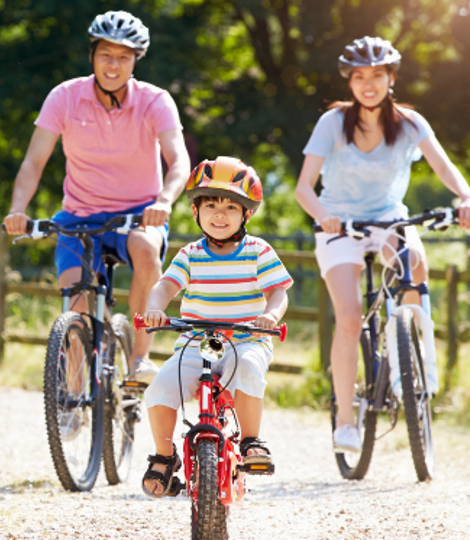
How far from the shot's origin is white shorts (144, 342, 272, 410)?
322 centimetres

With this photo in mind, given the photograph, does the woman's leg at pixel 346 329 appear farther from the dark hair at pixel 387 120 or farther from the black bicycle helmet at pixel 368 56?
the black bicycle helmet at pixel 368 56

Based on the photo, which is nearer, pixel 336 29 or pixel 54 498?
pixel 54 498

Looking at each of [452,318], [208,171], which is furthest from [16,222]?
[452,318]

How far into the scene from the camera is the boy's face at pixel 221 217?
11.2ft

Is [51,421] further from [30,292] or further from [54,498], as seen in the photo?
[30,292]

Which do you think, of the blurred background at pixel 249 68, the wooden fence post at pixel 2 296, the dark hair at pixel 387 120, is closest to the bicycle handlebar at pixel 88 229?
the dark hair at pixel 387 120

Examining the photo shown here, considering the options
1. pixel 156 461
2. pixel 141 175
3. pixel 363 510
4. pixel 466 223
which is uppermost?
pixel 141 175

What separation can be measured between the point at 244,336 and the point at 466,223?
1605 mm

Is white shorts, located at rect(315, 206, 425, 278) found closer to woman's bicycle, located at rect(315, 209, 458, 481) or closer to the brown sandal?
woman's bicycle, located at rect(315, 209, 458, 481)

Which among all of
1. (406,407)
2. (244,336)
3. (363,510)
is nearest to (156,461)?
(244,336)

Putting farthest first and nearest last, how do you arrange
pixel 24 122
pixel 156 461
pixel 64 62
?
pixel 24 122
pixel 64 62
pixel 156 461

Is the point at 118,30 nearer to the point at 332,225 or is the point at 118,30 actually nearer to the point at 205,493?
the point at 332,225

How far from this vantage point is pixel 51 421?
404 centimetres

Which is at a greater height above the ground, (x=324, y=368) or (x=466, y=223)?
(x=466, y=223)
